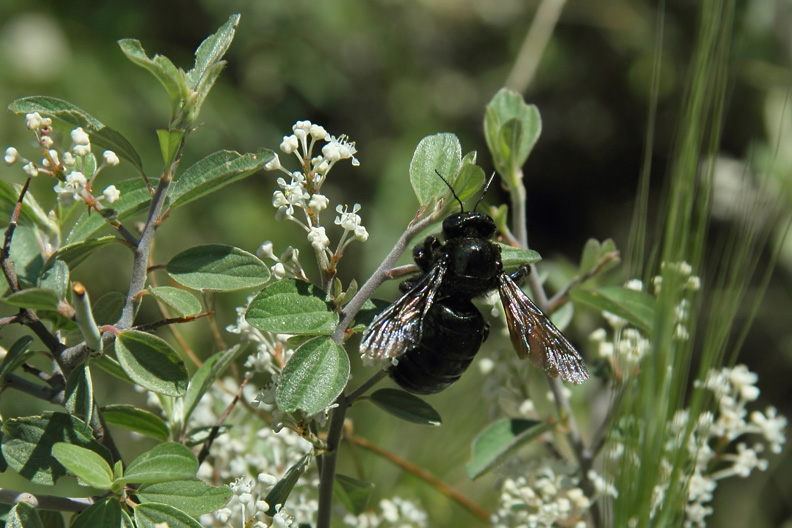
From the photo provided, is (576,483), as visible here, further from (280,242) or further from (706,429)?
(280,242)

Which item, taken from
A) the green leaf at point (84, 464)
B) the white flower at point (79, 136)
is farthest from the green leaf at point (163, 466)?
the white flower at point (79, 136)

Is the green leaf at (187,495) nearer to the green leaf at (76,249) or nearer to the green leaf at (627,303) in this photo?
the green leaf at (76,249)

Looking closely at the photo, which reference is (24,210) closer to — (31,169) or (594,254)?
(31,169)

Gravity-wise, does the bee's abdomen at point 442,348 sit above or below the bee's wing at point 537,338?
below

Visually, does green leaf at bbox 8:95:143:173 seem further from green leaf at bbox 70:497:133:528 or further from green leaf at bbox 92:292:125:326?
green leaf at bbox 70:497:133:528

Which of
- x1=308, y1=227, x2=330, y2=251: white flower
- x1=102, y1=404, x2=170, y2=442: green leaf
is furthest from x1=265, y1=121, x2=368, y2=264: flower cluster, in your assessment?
x1=102, y1=404, x2=170, y2=442: green leaf

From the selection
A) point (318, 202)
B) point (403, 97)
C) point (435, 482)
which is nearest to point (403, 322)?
point (318, 202)

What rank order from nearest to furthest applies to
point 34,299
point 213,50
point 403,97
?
1. point 34,299
2. point 213,50
3. point 403,97
